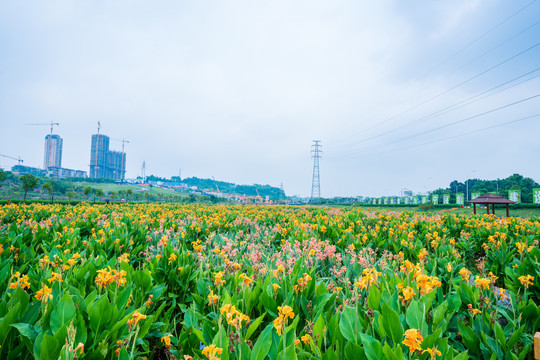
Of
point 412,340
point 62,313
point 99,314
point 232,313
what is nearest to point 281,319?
point 232,313

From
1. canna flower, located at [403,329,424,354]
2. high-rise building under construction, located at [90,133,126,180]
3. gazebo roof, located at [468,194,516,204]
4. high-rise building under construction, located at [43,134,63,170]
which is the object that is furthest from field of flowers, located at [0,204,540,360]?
high-rise building under construction, located at [43,134,63,170]

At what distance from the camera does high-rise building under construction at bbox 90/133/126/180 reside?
12406 centimetres

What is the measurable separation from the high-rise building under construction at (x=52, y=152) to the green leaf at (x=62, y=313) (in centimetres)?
15025

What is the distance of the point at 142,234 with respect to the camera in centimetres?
497

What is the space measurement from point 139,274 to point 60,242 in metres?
2.57

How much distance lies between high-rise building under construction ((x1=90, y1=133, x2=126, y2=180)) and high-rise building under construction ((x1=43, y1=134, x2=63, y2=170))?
12467 millimetres

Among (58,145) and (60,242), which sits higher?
(58,145)

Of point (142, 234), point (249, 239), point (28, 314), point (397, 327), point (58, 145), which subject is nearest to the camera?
point (397, 327)

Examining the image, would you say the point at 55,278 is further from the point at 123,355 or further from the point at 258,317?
the point at 258,317

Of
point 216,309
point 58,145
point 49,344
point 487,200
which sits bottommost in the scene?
point 216,309

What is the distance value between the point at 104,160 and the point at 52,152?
65.7ft

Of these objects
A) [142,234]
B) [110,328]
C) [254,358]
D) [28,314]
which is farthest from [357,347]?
[142,234]

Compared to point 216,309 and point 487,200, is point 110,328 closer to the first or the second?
point 216,309

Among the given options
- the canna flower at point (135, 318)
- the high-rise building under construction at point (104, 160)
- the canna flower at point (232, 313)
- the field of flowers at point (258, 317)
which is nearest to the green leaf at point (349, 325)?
the field of flowers at point (258, 317)
